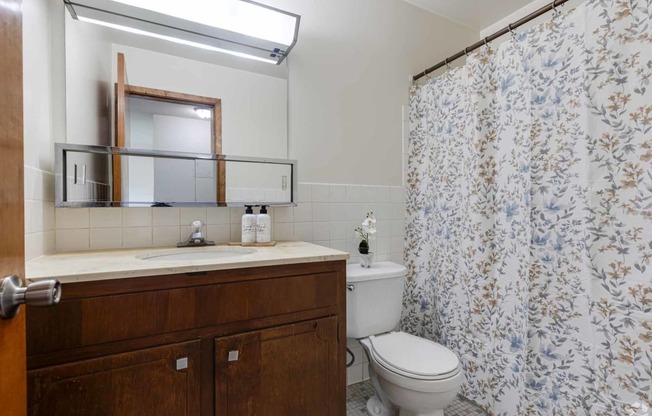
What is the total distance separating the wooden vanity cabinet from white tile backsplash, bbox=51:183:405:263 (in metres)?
0.41

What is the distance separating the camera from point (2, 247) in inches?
17.9

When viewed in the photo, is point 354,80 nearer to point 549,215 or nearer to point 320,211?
point 320,211

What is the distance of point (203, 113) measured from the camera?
141 cm

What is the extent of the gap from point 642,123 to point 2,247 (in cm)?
177

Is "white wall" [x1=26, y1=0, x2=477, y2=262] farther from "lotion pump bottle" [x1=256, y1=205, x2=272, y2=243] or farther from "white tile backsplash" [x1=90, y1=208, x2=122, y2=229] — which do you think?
"lotion pump bottle" [x1=256, y1=205, x2=272, y2=243]

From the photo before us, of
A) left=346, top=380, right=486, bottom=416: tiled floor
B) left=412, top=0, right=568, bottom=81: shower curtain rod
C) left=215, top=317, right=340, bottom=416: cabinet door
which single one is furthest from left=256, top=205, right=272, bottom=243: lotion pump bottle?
left=412, top=0, right=568, bottom=81: shower curtain rod

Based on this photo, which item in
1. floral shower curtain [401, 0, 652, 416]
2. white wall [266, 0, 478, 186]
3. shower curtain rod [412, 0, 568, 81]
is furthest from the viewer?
white wall [266, 0, 478, 186]

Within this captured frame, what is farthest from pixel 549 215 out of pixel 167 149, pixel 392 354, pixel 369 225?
pixel 167 149

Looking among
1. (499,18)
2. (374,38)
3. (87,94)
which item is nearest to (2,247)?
(87,94)

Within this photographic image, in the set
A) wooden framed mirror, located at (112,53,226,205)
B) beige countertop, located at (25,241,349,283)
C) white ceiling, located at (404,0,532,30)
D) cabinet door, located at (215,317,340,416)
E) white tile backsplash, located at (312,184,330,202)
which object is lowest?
cabinet door, located at (215,317,340,416)

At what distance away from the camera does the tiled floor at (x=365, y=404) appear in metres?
1.57

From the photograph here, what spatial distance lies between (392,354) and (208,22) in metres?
1.77

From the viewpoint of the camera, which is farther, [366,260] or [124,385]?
[366,260]

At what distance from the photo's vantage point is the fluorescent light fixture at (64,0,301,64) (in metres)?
1.23
